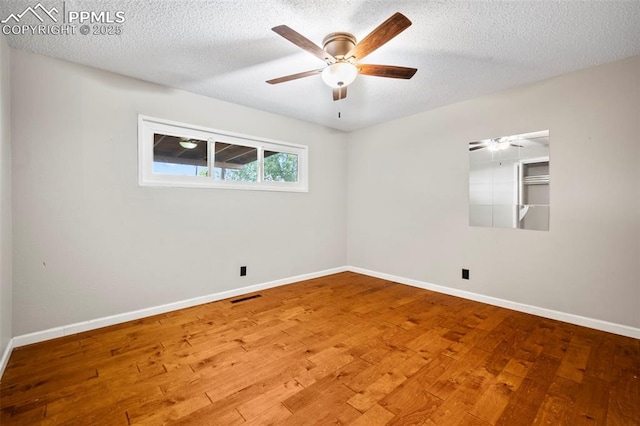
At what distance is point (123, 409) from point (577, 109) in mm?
4338

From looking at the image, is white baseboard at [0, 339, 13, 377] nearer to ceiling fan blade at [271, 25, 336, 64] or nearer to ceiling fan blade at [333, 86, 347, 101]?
ceiling fan blade at [271, 25, 336, 64]

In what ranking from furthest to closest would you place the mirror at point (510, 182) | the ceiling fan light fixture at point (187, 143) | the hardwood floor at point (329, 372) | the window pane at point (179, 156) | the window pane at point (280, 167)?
1. the window pane at point (280, 167)
2. the ceiling fan light fixture at point (187, 143)
3. the window pane at point (179, 156)
4. the mirror at point (510, 182)
5. the hardwood floor at point (329, 372)

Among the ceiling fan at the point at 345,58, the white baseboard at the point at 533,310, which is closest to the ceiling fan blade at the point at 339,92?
the ceiling fan at the point at 345,58

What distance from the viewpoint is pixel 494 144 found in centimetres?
313

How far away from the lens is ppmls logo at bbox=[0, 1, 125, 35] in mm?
1831

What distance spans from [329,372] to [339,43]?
7.84 feet

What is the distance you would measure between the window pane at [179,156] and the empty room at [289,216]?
0.02 metres

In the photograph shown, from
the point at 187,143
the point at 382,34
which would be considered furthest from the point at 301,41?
the point at 187,143

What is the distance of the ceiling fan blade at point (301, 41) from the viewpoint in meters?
1.61

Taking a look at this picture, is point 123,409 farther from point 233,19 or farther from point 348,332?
point 233,19

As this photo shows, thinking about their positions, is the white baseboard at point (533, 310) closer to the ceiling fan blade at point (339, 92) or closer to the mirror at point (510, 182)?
the mirror at point (510, 182)

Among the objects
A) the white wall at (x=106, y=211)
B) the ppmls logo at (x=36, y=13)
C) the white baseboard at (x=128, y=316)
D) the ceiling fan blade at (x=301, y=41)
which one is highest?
the ppmls logo at (x=36, y=13)

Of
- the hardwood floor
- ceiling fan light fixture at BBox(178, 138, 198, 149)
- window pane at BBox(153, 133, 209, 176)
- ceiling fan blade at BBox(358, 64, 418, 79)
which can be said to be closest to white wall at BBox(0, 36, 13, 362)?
the hardwood floor

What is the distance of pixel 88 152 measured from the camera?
8.21 feet
